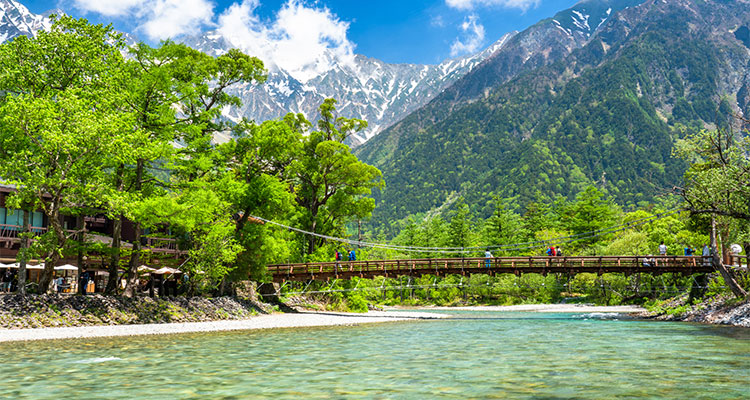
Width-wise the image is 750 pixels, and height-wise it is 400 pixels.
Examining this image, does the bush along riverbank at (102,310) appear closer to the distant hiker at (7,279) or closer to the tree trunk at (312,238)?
the distant hiker at (7,279)

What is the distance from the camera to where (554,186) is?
643ft

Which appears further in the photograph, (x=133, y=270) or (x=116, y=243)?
(x=133, y=270)

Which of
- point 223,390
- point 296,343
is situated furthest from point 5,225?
point 223,390

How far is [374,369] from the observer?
37.5ft

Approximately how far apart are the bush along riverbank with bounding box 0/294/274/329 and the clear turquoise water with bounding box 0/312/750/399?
206 inches

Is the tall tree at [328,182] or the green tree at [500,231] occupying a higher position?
the tall tree at [328,182]

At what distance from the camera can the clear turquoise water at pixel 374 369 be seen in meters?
8.63

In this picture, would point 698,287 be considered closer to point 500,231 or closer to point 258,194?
point 258,194

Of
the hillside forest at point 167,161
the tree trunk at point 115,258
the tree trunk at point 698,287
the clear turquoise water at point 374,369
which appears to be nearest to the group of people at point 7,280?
the hillside forest at point 167,161

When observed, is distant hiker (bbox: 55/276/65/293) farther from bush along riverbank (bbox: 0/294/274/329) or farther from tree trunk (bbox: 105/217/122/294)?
bush along riverbank (bbox: 0/294/274/329)

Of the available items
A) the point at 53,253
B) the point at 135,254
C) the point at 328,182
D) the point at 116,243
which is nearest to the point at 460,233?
the point at 328,182

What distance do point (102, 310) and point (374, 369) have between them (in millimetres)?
16449

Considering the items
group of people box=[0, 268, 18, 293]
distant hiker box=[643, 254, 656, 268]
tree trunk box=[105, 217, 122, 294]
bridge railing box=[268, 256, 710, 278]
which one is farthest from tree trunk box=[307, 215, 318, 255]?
distant hiker box=[643, 254, 656, 268]

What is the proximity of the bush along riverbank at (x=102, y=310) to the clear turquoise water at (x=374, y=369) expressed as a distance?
206 inches
